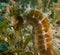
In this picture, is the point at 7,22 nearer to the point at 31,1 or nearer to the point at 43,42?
the point at 43,42

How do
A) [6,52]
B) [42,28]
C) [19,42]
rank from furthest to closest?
1. [19,42]
2. [6,52]
3. [42,28]

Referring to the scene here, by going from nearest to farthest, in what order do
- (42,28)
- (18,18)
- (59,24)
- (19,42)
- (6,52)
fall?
(42,28)
(18,18)
(6,52)
(19,42)
(59,24)

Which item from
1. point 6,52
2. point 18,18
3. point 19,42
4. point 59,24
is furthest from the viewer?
point 59,24

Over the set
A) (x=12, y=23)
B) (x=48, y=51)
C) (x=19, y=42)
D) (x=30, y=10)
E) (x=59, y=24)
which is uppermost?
(x=30, y=10)

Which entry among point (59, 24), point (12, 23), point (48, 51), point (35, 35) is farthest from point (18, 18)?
point (59, 24)

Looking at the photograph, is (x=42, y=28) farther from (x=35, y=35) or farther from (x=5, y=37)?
(x=5, y=37)

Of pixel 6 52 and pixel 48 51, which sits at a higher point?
pixel 48 51

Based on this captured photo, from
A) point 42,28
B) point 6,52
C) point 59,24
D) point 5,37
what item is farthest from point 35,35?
point 59,24

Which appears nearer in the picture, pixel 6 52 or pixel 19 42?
pixel 6 52

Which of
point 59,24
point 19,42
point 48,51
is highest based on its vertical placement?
point 48,51

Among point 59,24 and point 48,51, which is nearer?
point 48,51
